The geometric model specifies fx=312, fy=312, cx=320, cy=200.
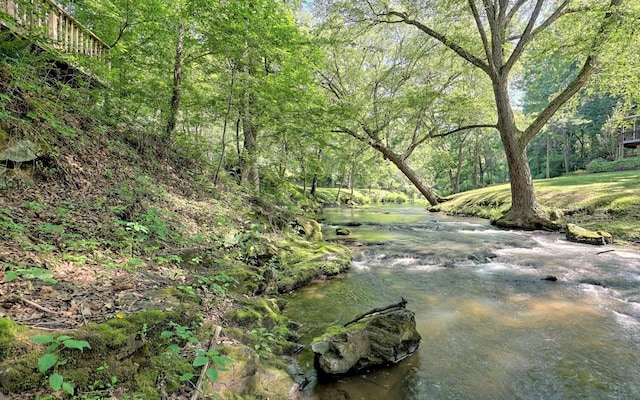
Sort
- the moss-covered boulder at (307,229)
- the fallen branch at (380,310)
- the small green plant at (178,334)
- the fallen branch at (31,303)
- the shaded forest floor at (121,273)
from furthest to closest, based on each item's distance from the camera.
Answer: the moss-covered boulder at (307,229) → the fallen branch at (380,310) → the small green plant at (178,334) → the fallen branch at (31,303) → the shaded forest floor at (121,273)

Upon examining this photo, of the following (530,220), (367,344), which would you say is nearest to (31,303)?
(367,344)

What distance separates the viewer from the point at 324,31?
1477 cm

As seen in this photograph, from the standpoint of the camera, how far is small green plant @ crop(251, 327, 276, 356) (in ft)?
11.2

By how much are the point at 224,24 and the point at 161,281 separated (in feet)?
20.5

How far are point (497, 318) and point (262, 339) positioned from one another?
11.8 feet

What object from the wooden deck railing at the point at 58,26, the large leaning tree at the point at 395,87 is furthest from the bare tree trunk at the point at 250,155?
the large leaning tree at the point at 395,87

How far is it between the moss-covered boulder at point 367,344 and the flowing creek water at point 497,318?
0.12 m

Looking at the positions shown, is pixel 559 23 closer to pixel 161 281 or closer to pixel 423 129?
pixel 423 129

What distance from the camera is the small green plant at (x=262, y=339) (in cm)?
341

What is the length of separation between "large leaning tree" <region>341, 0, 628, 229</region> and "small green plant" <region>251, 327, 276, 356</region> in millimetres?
12917

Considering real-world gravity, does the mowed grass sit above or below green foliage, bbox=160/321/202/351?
above

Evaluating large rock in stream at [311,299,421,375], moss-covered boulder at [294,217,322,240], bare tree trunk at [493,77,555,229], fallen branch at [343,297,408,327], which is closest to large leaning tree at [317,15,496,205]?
bare tree trunk at [493,77,555,229]

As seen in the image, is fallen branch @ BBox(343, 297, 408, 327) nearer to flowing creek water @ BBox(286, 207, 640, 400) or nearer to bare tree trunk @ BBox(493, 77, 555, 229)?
flowing creek water @ BBox(286, 207, 640, 400)

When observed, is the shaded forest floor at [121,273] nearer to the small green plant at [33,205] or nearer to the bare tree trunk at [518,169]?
the small green plant at [33,205]
